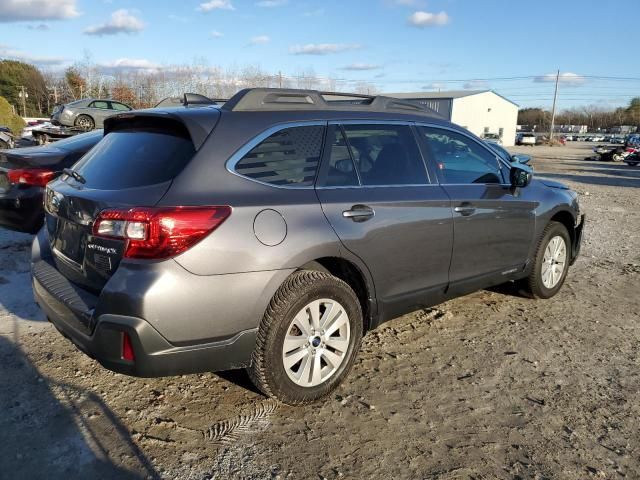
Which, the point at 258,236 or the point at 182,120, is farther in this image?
the point at 182,120

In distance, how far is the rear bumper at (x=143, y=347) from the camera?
2.59 m

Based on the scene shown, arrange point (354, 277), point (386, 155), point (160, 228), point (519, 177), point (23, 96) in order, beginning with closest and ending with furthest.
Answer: point (160, 228) → point (354, 277) → point (386, 155) → point (519, 177) → point (23, 96)

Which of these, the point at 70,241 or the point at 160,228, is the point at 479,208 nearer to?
the point at 160,228

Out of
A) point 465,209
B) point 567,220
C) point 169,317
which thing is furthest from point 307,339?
point 567,220

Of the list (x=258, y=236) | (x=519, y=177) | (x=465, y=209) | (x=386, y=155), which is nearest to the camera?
(x=258, y=236)

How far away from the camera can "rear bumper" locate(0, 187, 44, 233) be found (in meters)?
5.36

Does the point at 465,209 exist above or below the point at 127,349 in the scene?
above

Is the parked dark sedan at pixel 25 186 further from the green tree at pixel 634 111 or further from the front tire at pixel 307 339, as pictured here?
the green tree at pixel 634 111

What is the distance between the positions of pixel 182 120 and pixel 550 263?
3783 mm

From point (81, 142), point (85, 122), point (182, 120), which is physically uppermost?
point (85, 122)

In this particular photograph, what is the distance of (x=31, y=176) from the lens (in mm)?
5418

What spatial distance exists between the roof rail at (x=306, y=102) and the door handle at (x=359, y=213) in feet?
2.37

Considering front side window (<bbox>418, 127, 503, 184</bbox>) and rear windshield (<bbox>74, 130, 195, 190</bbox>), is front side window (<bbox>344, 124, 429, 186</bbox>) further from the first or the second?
rear windshield (<bbox>74, 130, 195, 190</bbox>)

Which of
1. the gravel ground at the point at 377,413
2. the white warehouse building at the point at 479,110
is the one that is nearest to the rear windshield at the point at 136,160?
the gravel ground at the point at 377,413
